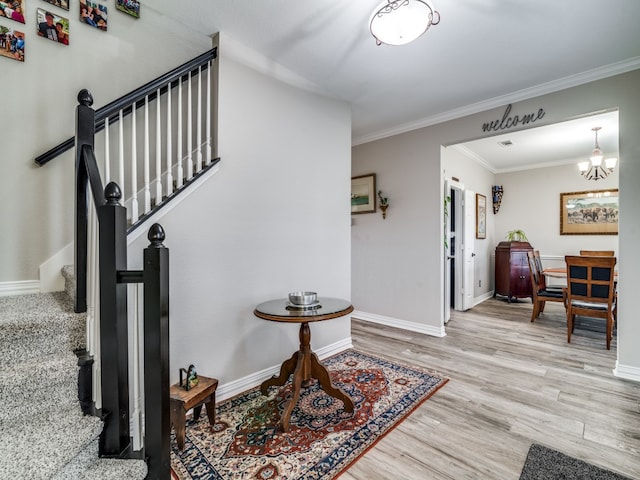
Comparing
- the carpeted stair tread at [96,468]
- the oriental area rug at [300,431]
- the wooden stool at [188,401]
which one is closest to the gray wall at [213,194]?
the wooden stool at [188,401]

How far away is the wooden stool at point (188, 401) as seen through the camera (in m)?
1.66

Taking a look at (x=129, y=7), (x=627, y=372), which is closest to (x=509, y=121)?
(x=627, y=372)

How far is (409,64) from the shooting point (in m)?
2.63

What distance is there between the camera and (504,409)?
6.97 ft

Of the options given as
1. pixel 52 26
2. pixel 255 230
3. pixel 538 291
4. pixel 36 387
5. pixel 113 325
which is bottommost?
pixel 538 291

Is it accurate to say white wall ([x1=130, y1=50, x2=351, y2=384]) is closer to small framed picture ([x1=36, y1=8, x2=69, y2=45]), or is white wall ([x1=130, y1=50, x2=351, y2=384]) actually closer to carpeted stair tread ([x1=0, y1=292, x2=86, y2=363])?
carpeted stair tread ([x1=0, y1=292, x2=86, y2=363])

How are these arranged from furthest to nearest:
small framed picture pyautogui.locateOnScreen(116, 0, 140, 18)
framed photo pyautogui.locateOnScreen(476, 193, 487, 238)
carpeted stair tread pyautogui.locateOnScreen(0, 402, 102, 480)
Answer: framed photo pyautogui.locateOnScreen(476, 193, 487, 238) → small framed picture pyautogui.locateOnScreen(116, 0, 140, 18) → carpeted stair tread pyautogui.locateOnScreen(0, 402, 102, 480)

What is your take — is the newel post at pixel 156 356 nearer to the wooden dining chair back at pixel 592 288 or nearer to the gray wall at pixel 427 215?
the gray wall at pixel 427 215

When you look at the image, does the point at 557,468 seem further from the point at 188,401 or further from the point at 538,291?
the point at 538,291

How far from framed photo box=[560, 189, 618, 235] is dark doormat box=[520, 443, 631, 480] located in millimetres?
5192

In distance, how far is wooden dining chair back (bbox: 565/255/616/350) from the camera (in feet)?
10.7

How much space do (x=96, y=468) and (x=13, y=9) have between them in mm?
2624

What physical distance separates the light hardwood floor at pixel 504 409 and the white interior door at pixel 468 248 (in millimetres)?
1277

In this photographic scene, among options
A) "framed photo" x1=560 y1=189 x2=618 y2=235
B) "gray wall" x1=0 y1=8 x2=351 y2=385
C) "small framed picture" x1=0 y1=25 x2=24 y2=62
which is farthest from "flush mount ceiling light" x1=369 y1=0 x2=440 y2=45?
"framed photo" x1=560 y1=189 x2=618 y2=235
